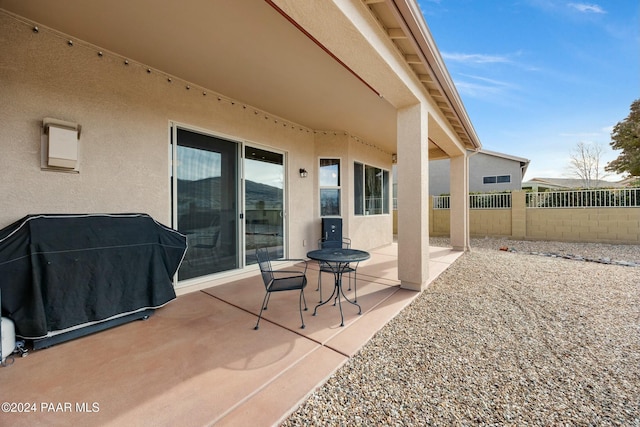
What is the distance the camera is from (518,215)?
923 cm

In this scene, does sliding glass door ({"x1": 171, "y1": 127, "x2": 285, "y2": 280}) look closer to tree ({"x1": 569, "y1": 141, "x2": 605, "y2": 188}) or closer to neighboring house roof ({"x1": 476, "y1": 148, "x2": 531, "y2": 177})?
neighboring house roof ({"x1": 476, "y1": 148, "x2": 531, "y2": 177})

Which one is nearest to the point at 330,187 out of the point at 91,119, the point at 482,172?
the point at 91,119

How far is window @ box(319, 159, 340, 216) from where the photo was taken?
6.09m

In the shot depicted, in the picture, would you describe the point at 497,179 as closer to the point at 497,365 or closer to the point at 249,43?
the point at 497,365

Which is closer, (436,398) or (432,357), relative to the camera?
(436,398)

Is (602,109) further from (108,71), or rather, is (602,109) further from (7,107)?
(7,107)

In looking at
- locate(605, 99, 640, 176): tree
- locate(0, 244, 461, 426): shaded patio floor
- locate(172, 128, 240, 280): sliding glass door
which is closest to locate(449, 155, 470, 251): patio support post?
locate(0, 244, 461, 426): shaded patio floor

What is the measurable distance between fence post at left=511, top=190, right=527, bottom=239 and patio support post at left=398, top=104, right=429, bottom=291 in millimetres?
7824

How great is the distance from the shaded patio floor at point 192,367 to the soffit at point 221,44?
10.3 feet

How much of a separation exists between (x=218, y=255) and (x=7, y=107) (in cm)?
280

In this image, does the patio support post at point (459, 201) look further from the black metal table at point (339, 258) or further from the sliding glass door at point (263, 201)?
the black metal table at point (339, 258)

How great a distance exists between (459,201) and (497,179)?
10.5m

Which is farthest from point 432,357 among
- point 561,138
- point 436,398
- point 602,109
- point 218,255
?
point 561,138

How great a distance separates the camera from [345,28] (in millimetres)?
2217
